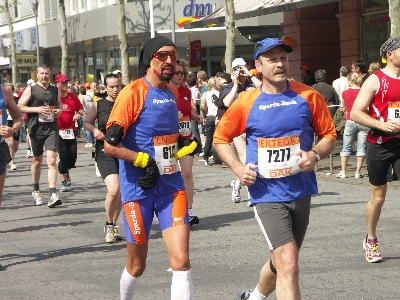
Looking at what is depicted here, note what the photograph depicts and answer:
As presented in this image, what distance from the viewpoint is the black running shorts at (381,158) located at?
8000 mm

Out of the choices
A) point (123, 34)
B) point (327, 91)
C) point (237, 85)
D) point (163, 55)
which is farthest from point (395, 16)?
point (123, 34)

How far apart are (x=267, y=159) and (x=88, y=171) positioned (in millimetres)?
14279

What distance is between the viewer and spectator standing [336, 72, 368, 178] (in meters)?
14.7

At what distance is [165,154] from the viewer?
6289mm

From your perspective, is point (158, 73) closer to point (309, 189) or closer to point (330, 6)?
point (309, 189)

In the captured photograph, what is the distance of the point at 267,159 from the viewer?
5.58m

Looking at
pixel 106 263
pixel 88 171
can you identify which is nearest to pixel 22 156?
pixel 88 171

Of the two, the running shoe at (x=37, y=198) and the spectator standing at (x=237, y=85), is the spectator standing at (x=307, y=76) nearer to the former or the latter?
the spectator standing at (x=237, y=85)

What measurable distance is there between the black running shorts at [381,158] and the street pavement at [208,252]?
Answer: 764 millimetres

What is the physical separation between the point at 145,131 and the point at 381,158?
2.66 m

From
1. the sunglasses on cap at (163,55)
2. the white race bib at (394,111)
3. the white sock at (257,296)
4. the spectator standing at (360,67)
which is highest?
the sunglasses on cap at (163,55)

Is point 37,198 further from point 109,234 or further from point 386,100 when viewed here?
point 386,100

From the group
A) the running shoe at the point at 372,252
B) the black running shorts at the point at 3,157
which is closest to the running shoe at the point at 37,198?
the black running shorts at the point at 3,157

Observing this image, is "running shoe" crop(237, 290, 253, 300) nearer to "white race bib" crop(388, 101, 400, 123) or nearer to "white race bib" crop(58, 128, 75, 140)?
"white race bib" crop(388, 101, 400, 123)
